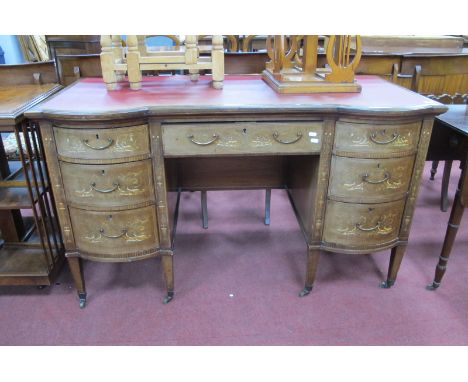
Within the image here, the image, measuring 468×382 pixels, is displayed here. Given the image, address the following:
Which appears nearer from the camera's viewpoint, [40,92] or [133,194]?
[133,194]

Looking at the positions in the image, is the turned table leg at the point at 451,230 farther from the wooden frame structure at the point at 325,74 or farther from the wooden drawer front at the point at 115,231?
the wooden drawer front at the point at 115,231

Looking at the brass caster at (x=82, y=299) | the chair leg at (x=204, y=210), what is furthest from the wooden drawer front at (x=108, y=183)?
the chair leg at (x=204, y=210)

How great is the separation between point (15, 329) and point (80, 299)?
0.87ft

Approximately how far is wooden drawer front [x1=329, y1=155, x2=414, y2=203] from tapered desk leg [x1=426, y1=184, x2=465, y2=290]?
0.92ft

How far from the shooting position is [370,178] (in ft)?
4.80

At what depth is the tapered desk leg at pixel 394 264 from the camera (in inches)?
66.8

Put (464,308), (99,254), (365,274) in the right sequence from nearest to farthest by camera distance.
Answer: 1. (99,254)
2. (464,308)
3. (365,274)

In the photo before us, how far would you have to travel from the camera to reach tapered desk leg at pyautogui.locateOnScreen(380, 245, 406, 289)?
5.57ft

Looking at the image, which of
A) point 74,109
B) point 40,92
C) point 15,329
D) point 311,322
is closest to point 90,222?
point 74,109

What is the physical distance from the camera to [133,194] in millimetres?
1454

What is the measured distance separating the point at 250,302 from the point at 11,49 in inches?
174

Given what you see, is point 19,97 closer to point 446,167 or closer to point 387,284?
point 387,284
